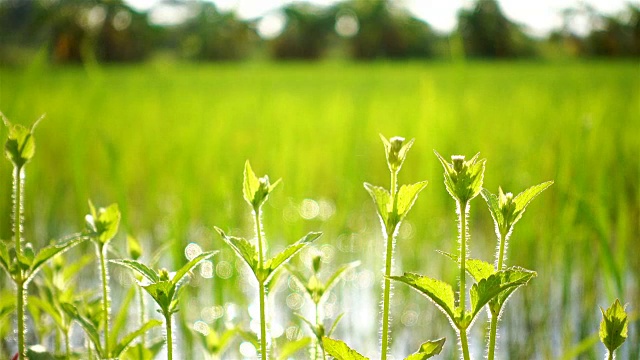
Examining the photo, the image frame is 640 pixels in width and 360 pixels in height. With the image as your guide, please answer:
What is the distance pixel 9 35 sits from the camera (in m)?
6.40

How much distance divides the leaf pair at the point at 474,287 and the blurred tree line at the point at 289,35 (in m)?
1.35

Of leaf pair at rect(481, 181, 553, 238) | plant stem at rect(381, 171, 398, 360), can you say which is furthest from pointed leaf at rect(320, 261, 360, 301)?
leaf pair at rect(481, 181, 553, 238)

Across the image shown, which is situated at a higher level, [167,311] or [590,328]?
[167,311]

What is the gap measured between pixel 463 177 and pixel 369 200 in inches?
84.7

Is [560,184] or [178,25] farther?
[178,25]

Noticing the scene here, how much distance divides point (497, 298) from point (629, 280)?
1262mm

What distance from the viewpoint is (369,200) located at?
266 centimetres

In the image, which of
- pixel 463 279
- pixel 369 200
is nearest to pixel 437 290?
pixel 463 279

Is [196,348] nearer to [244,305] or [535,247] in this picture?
[244,305]

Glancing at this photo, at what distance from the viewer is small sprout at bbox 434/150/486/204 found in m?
0.51

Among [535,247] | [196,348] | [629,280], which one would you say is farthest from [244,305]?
[629,280]

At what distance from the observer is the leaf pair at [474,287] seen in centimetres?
50

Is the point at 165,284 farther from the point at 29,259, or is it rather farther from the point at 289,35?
the point at 289,35

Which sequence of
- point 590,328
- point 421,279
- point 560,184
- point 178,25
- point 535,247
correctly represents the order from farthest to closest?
point 178,25, point 535,247, point 560,184, point 590,328, point 421,279
